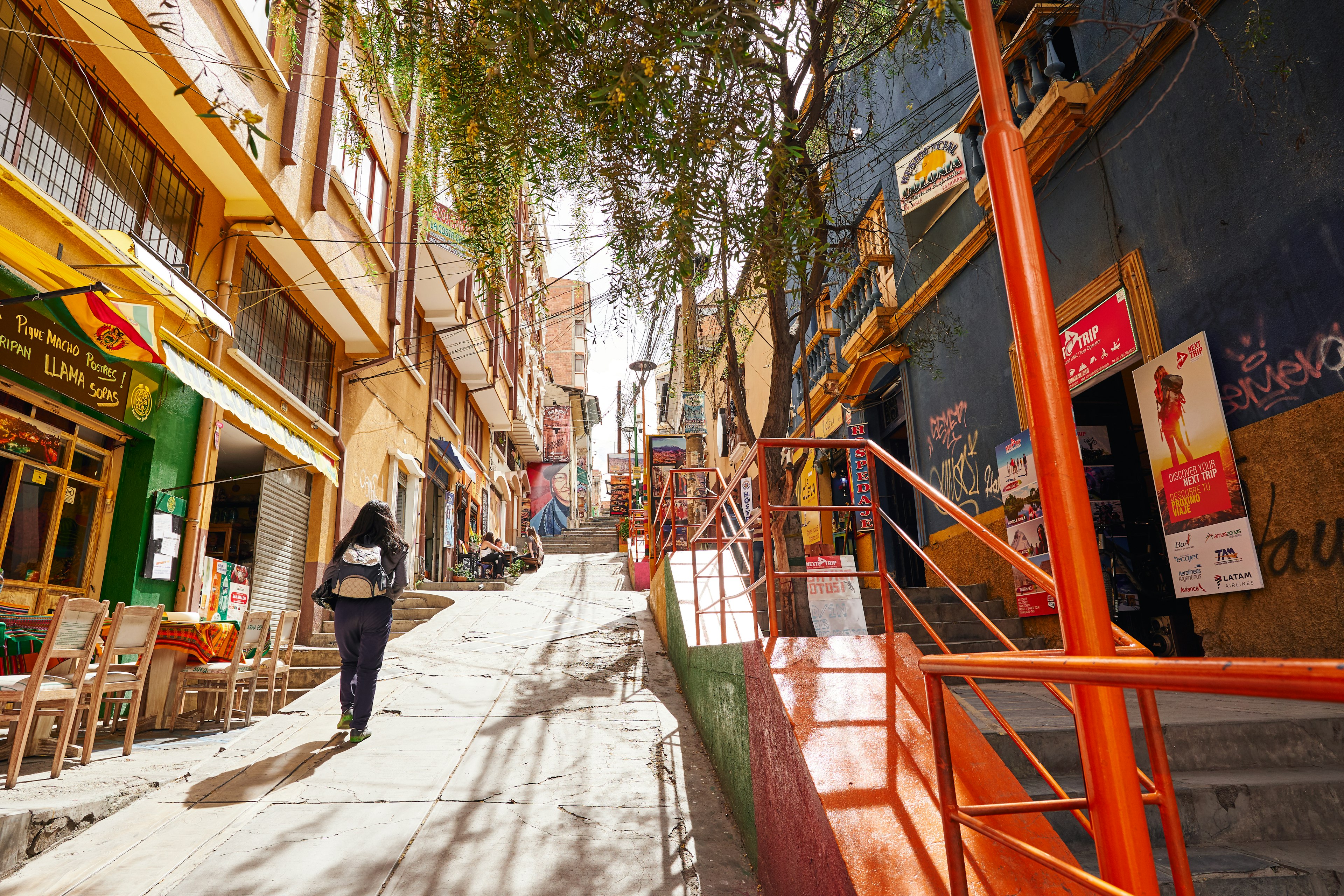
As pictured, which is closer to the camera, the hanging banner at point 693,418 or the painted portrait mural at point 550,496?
the hanging banner at point 693,418

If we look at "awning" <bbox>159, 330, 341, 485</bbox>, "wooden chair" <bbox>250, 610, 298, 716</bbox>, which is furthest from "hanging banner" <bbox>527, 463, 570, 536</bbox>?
"wooden chair" <bbox>250, 610, 298, 716</bbox>

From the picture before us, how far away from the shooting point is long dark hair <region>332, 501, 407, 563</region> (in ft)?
18.5

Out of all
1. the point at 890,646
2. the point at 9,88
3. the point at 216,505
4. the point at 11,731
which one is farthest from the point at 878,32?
the point at 216,505

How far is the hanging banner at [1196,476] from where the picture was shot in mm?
5172

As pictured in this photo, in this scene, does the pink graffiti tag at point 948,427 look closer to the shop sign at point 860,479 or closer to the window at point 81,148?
the shop sign at point 860,479

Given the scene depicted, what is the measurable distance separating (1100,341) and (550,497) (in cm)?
3629

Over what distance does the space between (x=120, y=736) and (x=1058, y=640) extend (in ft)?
27.8

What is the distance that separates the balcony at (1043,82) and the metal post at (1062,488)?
5064 millimetres

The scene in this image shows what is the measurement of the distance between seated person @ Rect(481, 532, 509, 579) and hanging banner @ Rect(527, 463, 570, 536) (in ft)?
56.7

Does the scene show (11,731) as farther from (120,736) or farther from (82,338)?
(82,338)

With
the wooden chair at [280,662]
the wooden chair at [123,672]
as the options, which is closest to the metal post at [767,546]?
the wooden chair at [123,672]

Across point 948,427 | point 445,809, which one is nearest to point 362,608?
point 445,809

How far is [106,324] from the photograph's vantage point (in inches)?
230

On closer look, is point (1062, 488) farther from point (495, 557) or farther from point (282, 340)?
point (495, 557)
